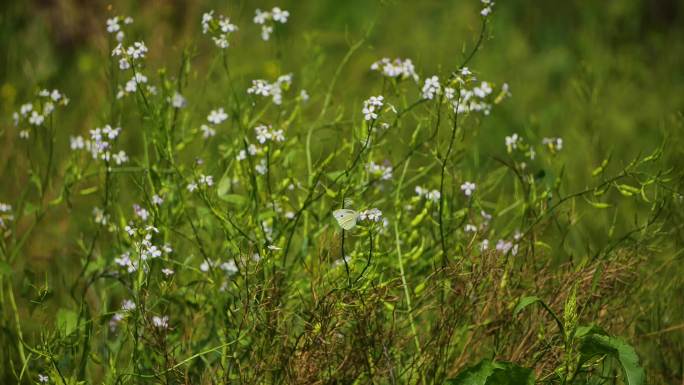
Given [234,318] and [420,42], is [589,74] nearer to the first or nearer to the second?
[234,318]

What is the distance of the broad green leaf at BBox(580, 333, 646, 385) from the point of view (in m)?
1.77

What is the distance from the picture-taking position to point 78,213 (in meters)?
3.59

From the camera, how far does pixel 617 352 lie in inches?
69.6

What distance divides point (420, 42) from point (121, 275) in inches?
117

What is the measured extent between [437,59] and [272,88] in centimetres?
243

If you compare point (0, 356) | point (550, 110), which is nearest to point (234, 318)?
point (0, 356)

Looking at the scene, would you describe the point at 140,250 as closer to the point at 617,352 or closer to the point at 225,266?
the point at 225,266

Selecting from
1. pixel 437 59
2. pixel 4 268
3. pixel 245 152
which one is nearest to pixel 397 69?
pixel 245 152

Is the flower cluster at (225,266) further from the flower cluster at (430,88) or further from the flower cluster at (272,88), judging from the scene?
the flower cluster at (430,88)

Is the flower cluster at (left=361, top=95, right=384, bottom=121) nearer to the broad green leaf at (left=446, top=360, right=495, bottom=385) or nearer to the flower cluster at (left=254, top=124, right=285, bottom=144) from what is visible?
the flower cluster at (left=254, top=124, right=285, bottom=144)

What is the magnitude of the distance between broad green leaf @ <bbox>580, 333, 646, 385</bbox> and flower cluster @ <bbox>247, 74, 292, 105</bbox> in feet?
3.25

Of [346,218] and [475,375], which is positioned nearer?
[346,218]

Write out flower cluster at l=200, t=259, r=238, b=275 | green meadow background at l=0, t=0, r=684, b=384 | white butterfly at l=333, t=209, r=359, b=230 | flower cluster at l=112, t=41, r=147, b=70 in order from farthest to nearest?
1. green meadow background at l=0, t=0, r=684, b=384
2. flower cluster at l=200, t=259, r=238, b=275
3. flower cluster at l=112, t=41, r=147, b=70
4. white butterfly at l=333, t=209, r=359, b=230

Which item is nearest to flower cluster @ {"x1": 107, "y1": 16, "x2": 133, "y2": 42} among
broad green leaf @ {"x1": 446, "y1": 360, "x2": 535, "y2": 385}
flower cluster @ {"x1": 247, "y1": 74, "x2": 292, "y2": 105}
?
flower cluster @ {"x1": 247, "y1": 74, "x2": 292, "y2": 105}
